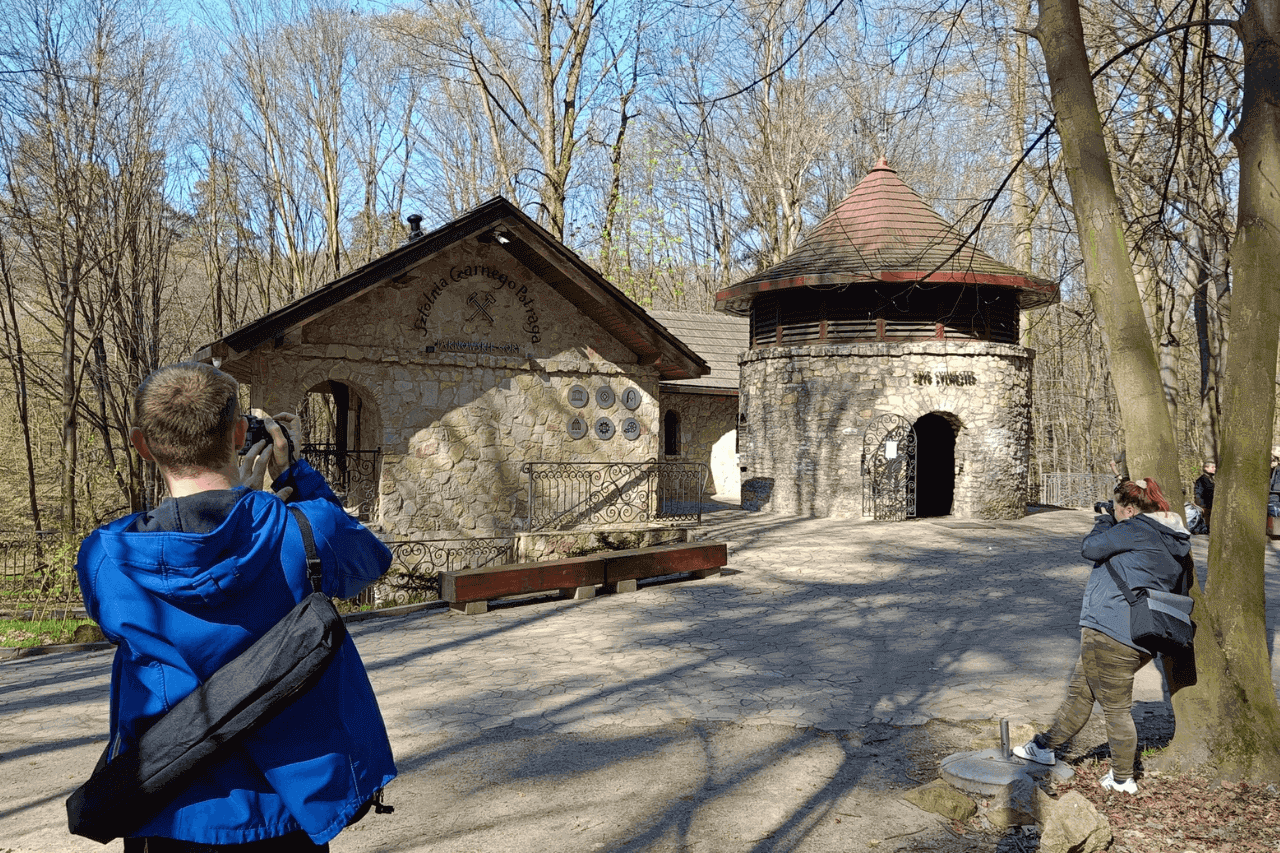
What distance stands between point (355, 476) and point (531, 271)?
4.09 meters

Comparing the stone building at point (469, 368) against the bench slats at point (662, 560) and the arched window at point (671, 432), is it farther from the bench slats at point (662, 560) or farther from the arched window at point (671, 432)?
the arched window at point (671, 432)

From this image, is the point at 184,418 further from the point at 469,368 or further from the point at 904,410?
the point at 904,410

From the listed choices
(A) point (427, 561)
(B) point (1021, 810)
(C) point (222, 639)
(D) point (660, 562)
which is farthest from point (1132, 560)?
(A) point (427, 561)

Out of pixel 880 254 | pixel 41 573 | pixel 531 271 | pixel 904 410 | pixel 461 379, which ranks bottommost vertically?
pixel 41 573

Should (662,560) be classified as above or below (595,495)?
below

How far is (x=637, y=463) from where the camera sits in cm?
1452

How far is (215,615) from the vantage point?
207cm

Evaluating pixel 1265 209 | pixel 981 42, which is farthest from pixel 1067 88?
pixel 981 42

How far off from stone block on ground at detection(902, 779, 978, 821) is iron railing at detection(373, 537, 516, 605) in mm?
8432

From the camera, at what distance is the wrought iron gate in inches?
734

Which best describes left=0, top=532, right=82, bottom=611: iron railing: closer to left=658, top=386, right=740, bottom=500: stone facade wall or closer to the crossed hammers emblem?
the crossed hammers emblem

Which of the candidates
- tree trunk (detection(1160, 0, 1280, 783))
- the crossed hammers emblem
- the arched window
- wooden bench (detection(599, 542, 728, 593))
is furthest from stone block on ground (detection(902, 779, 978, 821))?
the arched window

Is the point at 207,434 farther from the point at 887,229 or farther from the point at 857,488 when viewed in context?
the point at 887,229

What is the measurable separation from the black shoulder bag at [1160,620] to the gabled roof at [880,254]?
13.3 m
